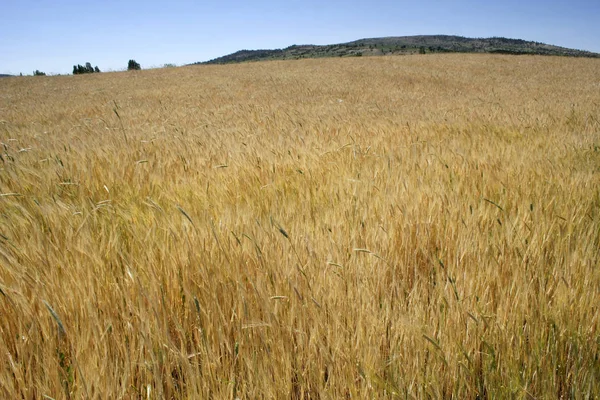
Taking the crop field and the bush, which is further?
the bush

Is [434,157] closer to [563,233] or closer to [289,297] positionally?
[563,233]

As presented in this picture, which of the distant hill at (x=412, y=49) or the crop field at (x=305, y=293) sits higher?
the distant hill at (x=412, y=49)

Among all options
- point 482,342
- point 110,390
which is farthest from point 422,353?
point 110,390

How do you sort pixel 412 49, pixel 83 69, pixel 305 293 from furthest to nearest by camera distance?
pixel 412 49
pixel 83 69
pixel 305 293

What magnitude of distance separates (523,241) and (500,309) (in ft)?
1.67

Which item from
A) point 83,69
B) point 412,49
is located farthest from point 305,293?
point 412,49

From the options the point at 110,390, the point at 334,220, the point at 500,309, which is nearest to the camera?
the point at 110,390

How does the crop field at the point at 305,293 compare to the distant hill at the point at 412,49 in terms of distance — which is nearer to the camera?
the crop field at the point at 305,293

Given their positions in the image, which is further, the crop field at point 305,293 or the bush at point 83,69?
the bush at point 83,69

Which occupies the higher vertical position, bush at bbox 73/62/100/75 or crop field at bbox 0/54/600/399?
bush at bbox 73/62/100/75

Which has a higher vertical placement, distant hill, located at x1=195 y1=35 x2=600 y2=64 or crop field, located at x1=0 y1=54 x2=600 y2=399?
distant hill, located at x1=195 y1=35 x2=600 y2=64

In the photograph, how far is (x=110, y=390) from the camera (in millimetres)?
708

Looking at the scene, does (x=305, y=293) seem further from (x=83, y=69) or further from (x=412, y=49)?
(x=412, y=49)

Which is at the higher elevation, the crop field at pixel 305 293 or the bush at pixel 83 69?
the bush at pixel 83 69
